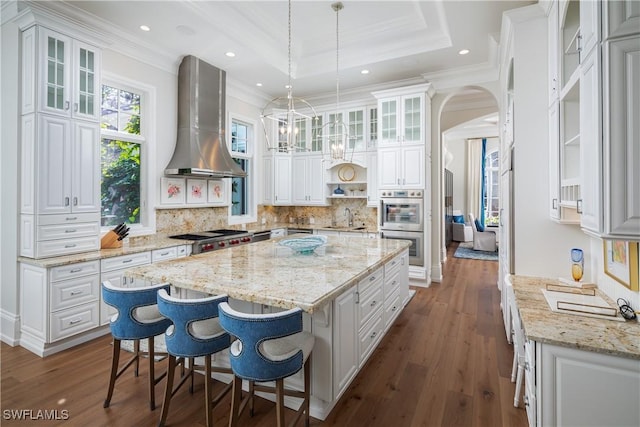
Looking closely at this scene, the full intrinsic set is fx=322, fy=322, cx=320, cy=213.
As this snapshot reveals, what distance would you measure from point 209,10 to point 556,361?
422cm

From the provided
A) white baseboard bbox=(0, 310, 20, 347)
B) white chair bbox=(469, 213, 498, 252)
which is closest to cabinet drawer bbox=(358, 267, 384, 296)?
white baseboard bbox=(0, 310, 20, 347)

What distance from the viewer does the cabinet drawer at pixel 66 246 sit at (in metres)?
3.02

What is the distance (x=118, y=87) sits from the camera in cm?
395

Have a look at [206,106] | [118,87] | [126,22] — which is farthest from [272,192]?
[126,22]

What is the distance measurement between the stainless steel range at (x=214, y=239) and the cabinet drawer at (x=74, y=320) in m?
1.21

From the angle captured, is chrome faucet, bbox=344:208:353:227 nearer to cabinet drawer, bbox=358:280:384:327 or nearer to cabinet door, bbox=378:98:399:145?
cabinet door, bbox=378:98:399:145

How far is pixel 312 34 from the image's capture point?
4312mm

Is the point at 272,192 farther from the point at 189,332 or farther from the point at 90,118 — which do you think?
the point at 189,332

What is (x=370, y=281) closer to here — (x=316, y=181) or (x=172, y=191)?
(x=172, y=191)

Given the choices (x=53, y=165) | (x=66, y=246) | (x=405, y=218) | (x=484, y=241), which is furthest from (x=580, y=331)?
(x=484, y=241)

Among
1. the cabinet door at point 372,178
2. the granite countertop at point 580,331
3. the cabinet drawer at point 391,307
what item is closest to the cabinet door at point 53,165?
the cabinet drawer at point 391,307

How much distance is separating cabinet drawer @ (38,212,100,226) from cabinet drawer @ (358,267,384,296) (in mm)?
2892

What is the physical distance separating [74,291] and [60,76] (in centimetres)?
208

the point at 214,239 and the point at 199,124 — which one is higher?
the point at 199,124
